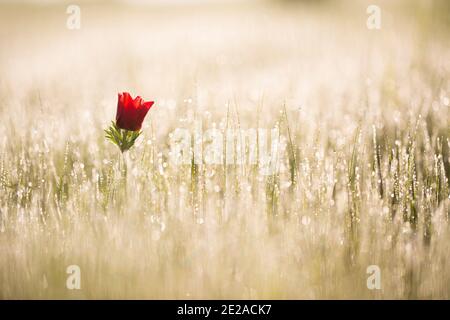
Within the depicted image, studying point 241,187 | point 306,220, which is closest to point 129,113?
point 241,187

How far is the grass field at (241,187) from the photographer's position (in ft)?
4.62

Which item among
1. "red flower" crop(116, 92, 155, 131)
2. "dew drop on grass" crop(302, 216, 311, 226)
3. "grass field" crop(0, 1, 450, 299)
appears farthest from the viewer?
"red flower" crop(116, 92, 155, 131)

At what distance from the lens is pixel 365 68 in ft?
8.23

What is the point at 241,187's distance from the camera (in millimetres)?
1597

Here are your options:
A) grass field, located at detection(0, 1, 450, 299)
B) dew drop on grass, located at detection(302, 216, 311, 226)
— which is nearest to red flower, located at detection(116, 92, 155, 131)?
grass field, located at detection(0, 1, 450, 299)

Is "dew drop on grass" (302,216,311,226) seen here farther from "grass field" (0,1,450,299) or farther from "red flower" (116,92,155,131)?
"red flower" (116,92,155,131)

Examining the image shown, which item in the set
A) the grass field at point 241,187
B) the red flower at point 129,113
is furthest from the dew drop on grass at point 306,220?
the red flower at point 129,113

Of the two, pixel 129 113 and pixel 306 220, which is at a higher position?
pixel 129 113

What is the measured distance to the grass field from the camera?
141cm

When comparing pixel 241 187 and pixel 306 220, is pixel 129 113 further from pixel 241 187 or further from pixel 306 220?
pixel 306 220

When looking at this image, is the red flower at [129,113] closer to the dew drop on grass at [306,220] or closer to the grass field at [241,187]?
the grass field at [241,187]

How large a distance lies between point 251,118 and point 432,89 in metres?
0.72

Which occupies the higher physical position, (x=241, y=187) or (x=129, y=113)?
(x=129, y=113)
